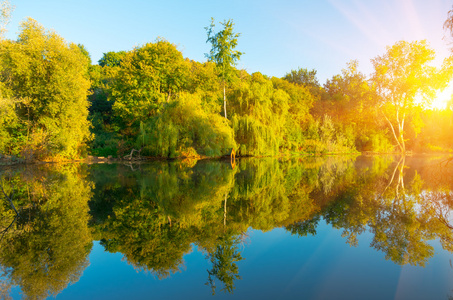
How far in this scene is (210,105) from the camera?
85.9ft

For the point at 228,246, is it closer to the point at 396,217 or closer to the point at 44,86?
the point at 396,217

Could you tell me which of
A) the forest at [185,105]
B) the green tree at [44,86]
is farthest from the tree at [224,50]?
the green tree at [44,86]

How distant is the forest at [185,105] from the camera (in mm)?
19922

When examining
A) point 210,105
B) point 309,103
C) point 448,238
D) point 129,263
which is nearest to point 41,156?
point 210,105

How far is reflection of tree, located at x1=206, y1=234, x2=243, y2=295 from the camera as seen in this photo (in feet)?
11.2

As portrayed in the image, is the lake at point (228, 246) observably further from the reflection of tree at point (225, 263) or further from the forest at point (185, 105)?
the forest at point (185, 105)

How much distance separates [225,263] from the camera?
3908mm

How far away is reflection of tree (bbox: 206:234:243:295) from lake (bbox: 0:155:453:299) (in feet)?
0.05

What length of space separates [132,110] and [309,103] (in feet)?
79.4

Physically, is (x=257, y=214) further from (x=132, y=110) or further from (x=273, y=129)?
(x=132, y=110)

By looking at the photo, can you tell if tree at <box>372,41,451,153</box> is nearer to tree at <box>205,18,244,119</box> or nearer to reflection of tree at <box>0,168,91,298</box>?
tree at <box>205,18,244,119</box>

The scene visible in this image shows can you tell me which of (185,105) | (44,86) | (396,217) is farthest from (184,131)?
(396,217)

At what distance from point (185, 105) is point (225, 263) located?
1942 cm

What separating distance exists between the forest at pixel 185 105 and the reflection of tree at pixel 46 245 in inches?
514
